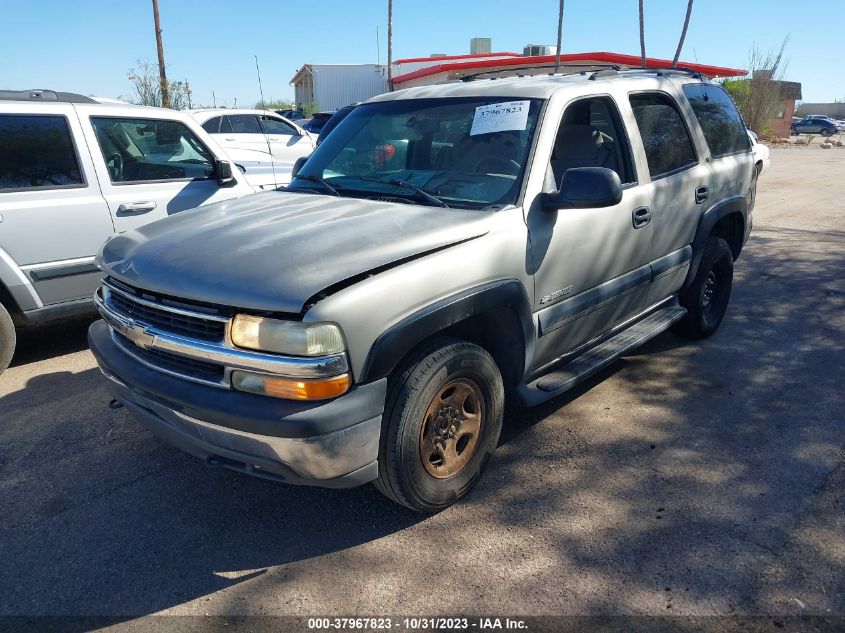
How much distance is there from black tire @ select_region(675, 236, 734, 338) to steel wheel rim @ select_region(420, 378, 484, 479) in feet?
8.25

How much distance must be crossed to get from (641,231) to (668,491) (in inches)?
61.3

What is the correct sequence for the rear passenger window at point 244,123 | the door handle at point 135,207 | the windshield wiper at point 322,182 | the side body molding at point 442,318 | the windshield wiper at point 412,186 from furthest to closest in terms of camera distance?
the rear passenger window at point 244,123
the door handle at point 135,207
the windshield wiper at point 322,182
the windshield wiper at point 412,186
the side body molding at point 442,318

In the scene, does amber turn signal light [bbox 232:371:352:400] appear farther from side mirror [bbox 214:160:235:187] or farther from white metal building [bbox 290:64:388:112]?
white metal building [bbox 290:64:388:112]

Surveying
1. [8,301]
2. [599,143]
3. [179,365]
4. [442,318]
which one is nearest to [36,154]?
[8,301]

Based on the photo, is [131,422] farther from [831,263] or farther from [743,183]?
[831,263]

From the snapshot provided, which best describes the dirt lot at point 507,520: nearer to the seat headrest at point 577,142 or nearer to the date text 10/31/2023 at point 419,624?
the date text 10/31/2023 at point 419,624

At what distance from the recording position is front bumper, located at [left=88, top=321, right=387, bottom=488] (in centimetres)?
238

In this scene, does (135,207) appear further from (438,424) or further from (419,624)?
(419,624)

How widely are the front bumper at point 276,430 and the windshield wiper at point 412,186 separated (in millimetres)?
1084

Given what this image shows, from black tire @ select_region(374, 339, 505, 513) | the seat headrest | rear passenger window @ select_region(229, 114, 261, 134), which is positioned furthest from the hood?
rear passenger window @ select_region(229, 114, 261, 134)

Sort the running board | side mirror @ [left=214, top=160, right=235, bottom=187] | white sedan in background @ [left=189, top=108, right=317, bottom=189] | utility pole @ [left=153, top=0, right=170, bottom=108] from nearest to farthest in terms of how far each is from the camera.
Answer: the running board
side mirror @ [left=214, top=160, right=235, bottom=187]
white sedan in background @ [left=189, top=108, right=317, bottom=189]
utility pole @ [left=153, top=0, right=170, bottom=108]

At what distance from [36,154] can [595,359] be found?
419 centimetres

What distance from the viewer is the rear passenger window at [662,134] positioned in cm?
407

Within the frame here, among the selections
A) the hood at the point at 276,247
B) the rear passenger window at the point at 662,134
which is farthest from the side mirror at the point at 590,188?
the rear passenger window at the point at 662,134
